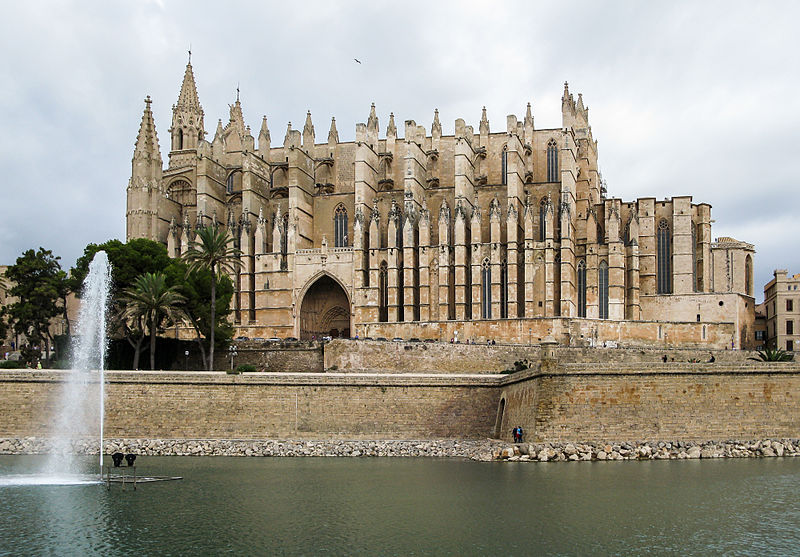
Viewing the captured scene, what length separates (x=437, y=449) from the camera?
34344 millimetres

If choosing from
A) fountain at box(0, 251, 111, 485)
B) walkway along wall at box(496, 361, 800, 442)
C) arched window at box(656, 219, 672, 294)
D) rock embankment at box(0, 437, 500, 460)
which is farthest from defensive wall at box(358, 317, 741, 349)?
fountain at box(0, 251, 111, 485)

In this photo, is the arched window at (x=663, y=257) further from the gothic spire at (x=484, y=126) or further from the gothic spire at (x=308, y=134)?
the gothic spire at (x=308, y=134)

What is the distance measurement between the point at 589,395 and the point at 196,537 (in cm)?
1674

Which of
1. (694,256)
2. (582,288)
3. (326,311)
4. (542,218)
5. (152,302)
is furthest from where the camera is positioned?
(326,311)

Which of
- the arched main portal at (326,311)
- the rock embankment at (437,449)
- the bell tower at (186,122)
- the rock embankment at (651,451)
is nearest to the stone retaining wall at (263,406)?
the rock embankment at (437,449)

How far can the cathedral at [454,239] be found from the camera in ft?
177

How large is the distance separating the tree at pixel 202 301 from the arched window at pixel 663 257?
26.0m

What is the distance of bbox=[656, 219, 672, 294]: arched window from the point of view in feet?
186

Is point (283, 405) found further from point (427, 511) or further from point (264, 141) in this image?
point (264, 141)

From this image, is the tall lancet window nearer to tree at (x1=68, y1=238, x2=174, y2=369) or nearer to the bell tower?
tree at (x1=68, y1=238, x2=174, y2=369)

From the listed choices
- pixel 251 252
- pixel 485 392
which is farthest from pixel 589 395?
pixel 251 252

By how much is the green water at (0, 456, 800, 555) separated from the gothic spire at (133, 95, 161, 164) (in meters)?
36.2

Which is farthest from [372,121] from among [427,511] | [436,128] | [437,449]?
[427,511]

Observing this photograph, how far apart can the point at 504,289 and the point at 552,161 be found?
11745 mm
